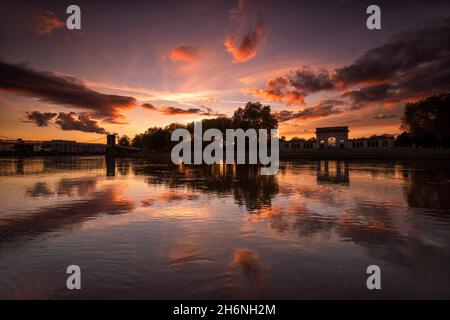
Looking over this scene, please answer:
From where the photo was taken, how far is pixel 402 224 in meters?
9.41

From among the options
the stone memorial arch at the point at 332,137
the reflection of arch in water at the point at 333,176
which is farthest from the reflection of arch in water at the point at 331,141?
the reflection of arch in water at the point at 333,176

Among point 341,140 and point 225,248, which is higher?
point 341,140

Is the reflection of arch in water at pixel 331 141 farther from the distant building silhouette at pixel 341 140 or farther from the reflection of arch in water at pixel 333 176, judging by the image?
the reflection of arch in water at pixel 333 176

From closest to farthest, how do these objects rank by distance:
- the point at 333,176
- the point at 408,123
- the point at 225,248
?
1. the point at 225,248
2. the point at 333,176
3. the point at 408,123

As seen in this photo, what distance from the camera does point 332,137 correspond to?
368ft

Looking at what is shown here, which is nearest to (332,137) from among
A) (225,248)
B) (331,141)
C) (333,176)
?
(331,141)

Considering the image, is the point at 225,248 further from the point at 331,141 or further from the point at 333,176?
the point at 331,141

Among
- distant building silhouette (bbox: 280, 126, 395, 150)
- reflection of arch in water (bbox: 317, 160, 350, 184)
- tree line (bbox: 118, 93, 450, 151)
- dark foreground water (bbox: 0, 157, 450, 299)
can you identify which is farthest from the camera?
distant building silhouette (bbox: 280, 126, 395, 150)

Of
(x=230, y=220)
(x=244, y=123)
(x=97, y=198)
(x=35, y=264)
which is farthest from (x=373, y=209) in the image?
(x=244, y=123)

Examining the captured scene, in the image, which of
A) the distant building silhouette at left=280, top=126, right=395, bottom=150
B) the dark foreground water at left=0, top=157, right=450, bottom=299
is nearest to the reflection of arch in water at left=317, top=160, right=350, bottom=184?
the dark foreground water at left=0, top=157, right=450, bottom=299

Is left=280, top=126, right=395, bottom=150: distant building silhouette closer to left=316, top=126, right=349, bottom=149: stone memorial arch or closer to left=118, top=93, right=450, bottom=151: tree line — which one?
left=316, top=126, right=349, bottom=149: stone memorial arch

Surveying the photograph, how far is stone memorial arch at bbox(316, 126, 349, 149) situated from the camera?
108812 millimetres

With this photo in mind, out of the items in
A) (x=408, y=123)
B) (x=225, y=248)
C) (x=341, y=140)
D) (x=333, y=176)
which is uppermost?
(x=408, y=123)

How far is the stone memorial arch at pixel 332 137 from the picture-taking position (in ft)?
357
